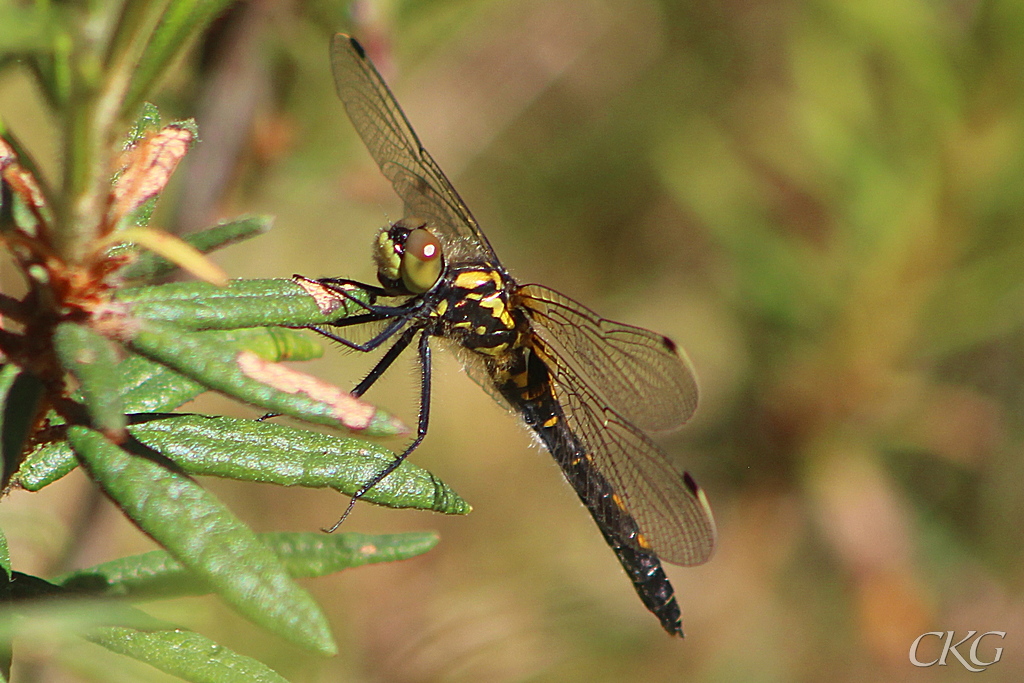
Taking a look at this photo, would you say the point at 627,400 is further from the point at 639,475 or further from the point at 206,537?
the point at 206,537

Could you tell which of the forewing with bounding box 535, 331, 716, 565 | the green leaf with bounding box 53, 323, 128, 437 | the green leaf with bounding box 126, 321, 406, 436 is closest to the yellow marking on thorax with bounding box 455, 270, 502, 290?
the forewing with bounding box 535, 331, 716, 565

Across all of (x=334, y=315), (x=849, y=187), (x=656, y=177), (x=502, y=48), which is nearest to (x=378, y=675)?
(x=334, y=315)

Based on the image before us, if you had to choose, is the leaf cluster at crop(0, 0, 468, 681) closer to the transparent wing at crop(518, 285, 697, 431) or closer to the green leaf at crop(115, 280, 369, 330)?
the green leaf at crop(115, 280, 369, 330)

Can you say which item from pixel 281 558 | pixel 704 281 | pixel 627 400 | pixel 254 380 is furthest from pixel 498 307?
pixel 704 281

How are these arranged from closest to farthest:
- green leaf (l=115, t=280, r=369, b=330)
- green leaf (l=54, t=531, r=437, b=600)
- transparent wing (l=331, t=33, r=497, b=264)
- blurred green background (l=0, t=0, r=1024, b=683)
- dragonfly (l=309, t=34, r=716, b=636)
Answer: green leaf (l=115, t=280, r=369, b=330) < green leaf (l=54, t=531, r=437, b=600) < transparent wing (l=331, t=33, r=497, b=264) < dragonfly (l=309, t=34, r=716, b=636) < blurred green background (l=0, t=0, r=1024, b=683)

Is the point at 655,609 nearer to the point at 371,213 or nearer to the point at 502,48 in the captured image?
the point at 371,213

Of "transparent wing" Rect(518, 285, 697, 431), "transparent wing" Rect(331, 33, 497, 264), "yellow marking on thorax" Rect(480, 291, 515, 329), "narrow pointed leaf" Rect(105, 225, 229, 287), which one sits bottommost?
"narrow pointed leaf" Rect(105, 225, 229, 287)

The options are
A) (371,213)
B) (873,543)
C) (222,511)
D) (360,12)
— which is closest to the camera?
(222,511)
